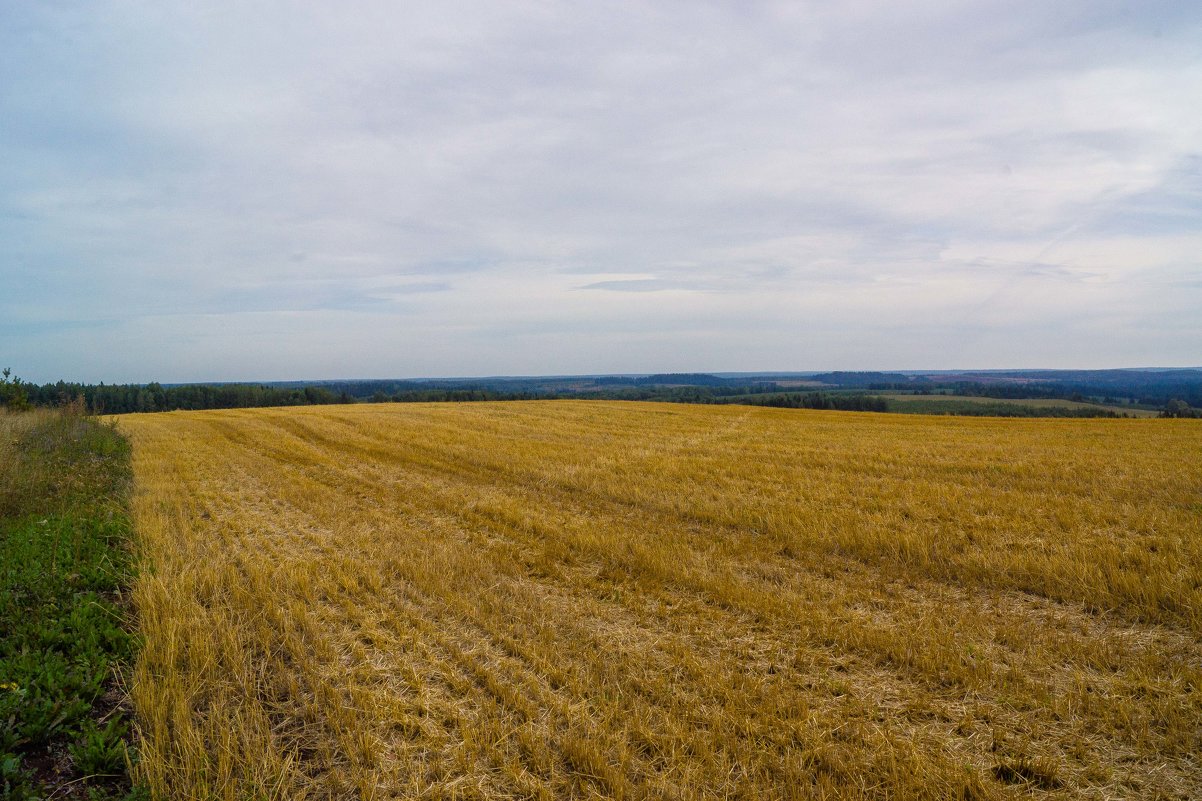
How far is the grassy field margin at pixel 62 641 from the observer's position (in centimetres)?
351

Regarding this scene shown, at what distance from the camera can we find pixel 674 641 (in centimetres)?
529

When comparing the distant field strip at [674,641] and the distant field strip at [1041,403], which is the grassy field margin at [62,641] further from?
the distant field strip at [1041,403]

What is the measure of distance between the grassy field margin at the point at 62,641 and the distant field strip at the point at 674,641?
256 mm

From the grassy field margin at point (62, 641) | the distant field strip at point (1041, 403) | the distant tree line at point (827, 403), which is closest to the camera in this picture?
the grassy field margin at point (62, 641)

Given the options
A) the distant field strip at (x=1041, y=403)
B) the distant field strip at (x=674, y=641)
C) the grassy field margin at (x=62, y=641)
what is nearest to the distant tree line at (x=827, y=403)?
the distant field strip at (x=1041, y=403)

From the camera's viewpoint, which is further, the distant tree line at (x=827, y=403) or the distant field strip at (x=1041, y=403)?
the distant tree line at (x=827, y=403)

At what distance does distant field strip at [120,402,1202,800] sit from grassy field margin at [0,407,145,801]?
26 cm

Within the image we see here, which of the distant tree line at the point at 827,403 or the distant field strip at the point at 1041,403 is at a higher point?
the distant tree line at the point at 827,403

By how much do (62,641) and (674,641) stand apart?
537 centimetres

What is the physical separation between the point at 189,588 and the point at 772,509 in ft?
27.5

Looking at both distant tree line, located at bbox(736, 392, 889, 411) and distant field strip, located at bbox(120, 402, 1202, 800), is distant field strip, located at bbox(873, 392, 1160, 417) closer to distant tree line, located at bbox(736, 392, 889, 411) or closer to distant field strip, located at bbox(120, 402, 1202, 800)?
distant tree line, located at bbox(736, 392, 889, 411)

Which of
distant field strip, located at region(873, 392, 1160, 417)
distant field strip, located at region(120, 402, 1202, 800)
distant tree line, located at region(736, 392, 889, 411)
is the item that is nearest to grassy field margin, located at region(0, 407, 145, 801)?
distant field strip, located at region(120, 402, 1202, 800)

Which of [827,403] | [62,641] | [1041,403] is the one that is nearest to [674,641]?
[62,641]

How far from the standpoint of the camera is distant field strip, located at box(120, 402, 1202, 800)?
3.58 m
